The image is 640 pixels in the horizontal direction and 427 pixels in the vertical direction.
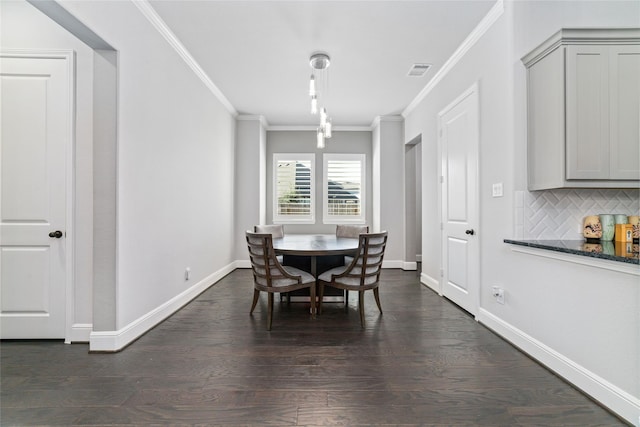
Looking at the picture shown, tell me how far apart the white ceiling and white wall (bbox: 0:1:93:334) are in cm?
84

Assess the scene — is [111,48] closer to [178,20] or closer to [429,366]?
[178,20]

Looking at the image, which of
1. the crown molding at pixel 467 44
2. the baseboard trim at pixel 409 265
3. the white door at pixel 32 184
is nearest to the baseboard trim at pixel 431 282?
the baseboard trim at pixel 409 265

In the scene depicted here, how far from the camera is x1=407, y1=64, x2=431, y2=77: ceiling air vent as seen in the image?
3649 millimetres

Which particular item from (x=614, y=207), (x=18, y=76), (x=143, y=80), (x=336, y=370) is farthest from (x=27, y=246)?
(x=614, y=207)

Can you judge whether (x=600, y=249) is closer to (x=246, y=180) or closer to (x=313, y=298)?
(x=313, y=298)

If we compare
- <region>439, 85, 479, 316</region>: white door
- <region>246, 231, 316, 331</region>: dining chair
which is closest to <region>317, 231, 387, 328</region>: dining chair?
<region>246, 231, 316, 331</region>: dining chair

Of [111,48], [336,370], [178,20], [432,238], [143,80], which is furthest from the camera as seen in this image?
[432,238]

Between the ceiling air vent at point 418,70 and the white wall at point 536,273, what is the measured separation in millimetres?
388

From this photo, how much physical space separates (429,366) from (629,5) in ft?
9.57

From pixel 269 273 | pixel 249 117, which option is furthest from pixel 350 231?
pixel 249 117

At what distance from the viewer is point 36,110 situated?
2.35m

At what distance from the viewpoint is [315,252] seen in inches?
110

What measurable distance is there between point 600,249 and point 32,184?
4.07m

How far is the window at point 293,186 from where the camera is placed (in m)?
6.21
